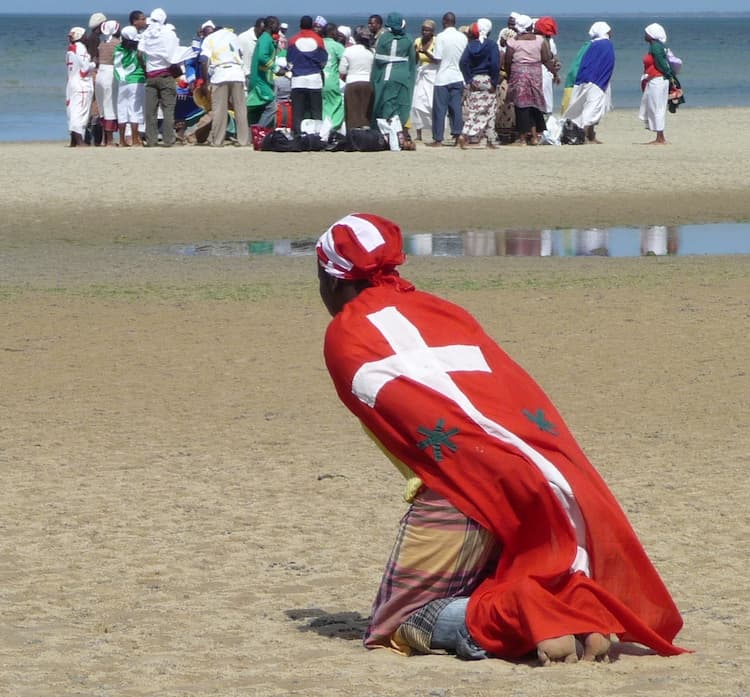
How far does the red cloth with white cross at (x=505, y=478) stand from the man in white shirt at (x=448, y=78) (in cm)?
1680

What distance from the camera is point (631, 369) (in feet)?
30.6

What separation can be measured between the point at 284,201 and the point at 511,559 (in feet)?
42.9

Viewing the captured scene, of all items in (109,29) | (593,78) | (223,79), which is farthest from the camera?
(593,78)

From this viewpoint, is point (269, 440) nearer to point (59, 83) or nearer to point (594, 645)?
point (594, 645)

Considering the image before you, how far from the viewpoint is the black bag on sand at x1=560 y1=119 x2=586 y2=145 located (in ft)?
73.9

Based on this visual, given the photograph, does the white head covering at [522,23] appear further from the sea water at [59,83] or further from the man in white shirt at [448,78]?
the sea water at [59,83]

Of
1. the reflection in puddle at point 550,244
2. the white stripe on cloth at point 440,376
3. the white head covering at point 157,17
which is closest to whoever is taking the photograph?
the white stripe on cloth at point 440,376

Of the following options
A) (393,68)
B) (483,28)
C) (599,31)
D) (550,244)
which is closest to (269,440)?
(550,244)

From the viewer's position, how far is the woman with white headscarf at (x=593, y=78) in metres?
21.8

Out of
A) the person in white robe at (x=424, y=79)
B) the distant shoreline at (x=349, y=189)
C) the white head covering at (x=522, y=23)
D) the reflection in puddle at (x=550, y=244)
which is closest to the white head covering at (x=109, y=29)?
the distant shoreline at (x=349, y=189)

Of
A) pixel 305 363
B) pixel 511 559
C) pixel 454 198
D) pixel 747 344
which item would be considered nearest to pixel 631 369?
pixel 747 344

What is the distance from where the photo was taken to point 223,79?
2111 centimetres

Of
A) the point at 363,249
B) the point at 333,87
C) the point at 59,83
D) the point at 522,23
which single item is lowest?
the point at 59,83

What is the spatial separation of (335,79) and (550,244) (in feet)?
23.3
